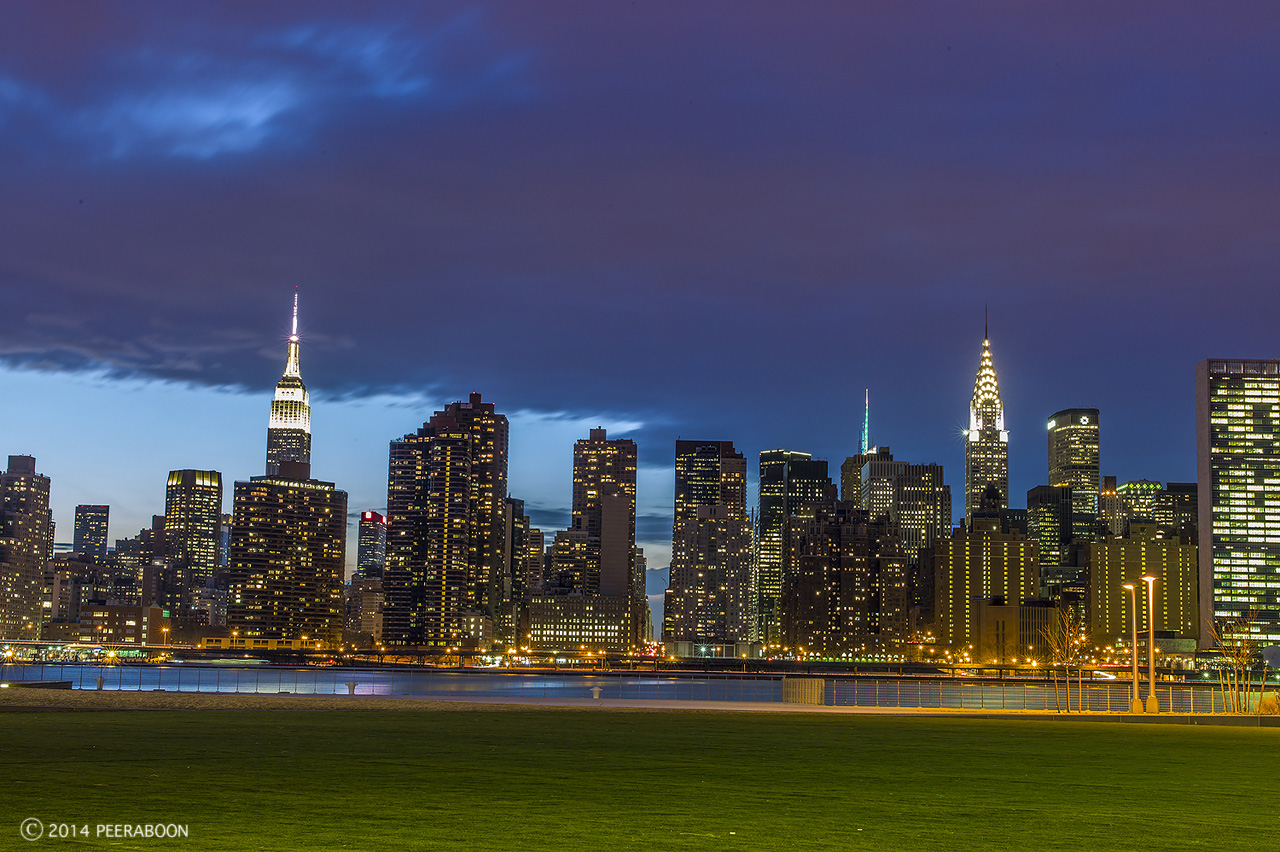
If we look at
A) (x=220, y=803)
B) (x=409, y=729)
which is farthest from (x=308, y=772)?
(x=409, y=729)

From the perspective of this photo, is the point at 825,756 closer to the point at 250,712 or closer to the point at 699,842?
the point at 699,842

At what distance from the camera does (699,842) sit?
47.0 feet

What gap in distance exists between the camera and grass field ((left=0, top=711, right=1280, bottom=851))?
14.8m

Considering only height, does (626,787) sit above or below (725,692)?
above

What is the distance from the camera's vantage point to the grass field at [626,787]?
14812 millimetres

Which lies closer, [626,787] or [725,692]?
[626,787]

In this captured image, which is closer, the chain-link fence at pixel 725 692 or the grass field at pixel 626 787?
the grass field at pixel 626 787

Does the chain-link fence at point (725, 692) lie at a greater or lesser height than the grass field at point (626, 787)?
lesser

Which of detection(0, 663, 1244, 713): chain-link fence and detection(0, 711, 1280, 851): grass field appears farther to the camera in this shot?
detection(0, 663, 1244, 713): chain-link fence

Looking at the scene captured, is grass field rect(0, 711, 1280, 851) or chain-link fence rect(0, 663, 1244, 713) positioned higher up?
grass field rect(0, 711, 1280, 851)

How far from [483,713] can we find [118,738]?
19599 millimetres

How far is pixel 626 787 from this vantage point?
19.9m

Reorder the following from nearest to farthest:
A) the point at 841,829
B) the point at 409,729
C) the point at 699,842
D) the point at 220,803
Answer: the point at 699,842 → the point at 841,829 → the point at 220,803 → the point at 409,729

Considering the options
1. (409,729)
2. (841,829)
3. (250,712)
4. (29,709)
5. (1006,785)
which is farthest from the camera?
(250,712)
